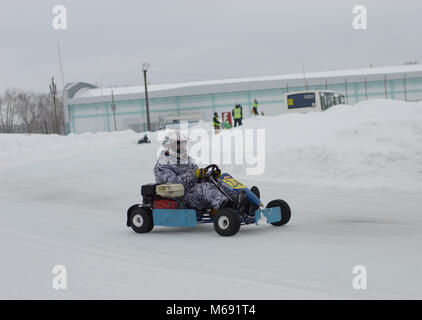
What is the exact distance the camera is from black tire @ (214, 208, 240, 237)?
7.77 m

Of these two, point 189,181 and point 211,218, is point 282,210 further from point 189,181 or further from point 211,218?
point 189,181

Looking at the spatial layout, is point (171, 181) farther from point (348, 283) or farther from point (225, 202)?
point (348, 283)

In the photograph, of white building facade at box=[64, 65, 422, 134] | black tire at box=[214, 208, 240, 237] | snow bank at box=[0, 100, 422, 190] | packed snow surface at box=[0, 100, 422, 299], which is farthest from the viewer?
white building facade at box=[64, 65, 422, 134]

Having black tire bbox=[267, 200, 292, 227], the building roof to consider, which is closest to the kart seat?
black tire bbox=[267, 200, 292, 227]

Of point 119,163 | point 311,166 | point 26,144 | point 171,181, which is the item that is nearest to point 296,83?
point 26,144

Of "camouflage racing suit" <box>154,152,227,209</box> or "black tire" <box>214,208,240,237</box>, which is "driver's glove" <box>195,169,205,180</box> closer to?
"camouflage racing suit" <box>154,152,227,209</box>

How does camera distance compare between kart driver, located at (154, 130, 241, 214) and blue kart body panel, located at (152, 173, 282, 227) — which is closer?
blue kart body panel, located at (152, 173, 282, 227)

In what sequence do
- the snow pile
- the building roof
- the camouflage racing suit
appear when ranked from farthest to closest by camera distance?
the building roof → the snow pile → the camouflage racing suit

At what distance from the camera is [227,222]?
7.84 m

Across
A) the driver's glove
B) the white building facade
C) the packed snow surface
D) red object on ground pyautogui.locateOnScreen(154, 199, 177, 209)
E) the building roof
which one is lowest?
the packed snow surface

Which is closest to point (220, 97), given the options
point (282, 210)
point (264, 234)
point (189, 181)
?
point (189, 181)

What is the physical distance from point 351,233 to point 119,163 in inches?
537

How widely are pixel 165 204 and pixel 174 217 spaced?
0.30 meters
